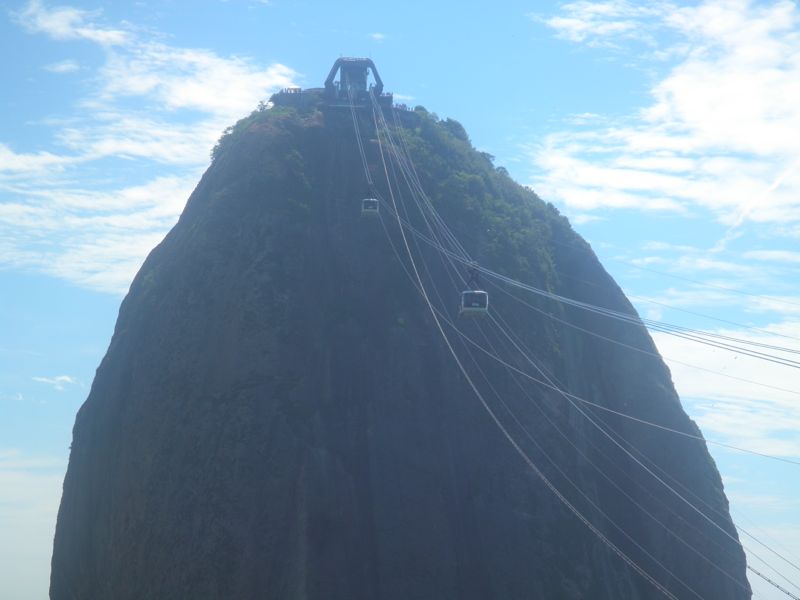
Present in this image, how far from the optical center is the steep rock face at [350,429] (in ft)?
183

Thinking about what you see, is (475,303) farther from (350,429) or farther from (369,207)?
(369,207)

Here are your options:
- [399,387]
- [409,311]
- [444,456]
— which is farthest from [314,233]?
[444,456]

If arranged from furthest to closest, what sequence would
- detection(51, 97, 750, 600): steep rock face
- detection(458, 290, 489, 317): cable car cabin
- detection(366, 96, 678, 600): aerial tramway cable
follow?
detection(366, 96, 678, 600): aerial tramway cable < detection(51, 97, 750, 600): steep rock face < detection(458, 290, 489, 317): cable car cabin

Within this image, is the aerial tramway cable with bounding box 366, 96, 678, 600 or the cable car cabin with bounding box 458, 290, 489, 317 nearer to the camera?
the cable car cabin with bounding box 458, 290, 489, 317

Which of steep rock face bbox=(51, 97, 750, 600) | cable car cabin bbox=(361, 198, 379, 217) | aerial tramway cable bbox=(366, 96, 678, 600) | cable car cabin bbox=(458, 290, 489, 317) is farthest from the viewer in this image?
cable car cabin bbox=(361, 198, 379, 217)

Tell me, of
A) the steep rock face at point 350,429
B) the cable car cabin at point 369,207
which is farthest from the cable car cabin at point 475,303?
the cable car cabin at point 369,207

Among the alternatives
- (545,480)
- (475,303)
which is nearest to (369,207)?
(475,303)

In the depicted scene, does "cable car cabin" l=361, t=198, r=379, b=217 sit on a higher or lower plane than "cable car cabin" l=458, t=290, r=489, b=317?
higher

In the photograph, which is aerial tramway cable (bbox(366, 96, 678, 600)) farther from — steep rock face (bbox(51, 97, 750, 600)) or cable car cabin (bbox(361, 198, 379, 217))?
cable car cabin (bbox(361, 198, 379, 217))

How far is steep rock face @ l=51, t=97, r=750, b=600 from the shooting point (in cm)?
5569

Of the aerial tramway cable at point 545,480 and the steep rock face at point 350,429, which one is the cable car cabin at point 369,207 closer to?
the steep rock face at point 350,429

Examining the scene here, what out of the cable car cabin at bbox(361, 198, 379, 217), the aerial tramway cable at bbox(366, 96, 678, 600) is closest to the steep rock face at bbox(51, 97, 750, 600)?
the aerial tramway cable at bbox(366, 96, 678, 600)

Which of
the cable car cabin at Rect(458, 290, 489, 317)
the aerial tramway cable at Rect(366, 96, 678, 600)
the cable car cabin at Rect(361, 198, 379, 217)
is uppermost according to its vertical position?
the cable car cabin at Rect(361, 198, 379, 217)

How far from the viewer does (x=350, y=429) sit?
6050 cm
